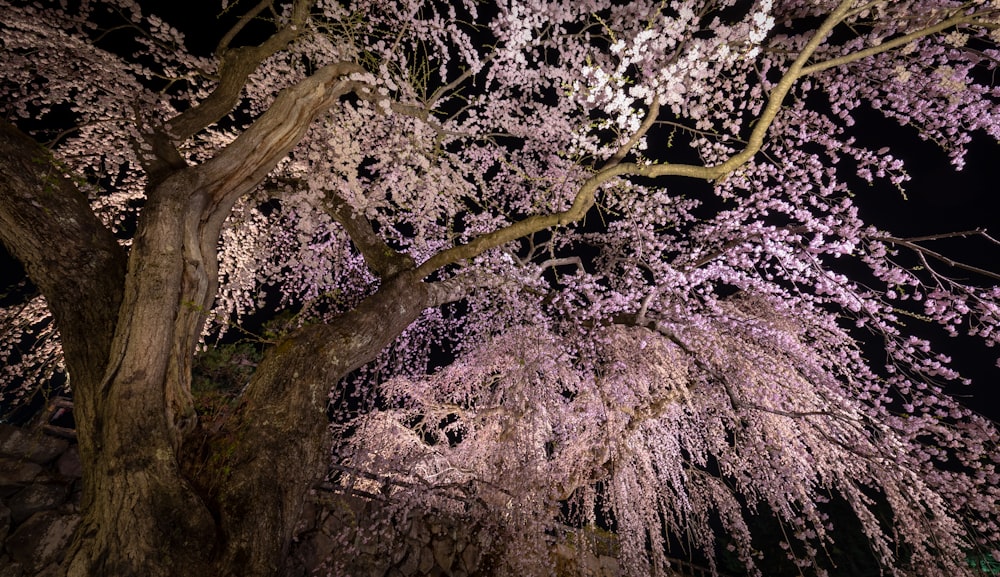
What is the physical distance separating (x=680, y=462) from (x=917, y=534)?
307 centimetres

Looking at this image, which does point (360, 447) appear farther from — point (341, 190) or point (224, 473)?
point (224, 473)

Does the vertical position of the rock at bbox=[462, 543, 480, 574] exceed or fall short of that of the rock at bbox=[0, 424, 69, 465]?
it falls short

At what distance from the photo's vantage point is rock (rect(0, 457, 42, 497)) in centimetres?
401

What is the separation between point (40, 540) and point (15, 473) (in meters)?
0.77

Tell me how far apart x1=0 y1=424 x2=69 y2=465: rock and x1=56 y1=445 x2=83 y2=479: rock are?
0.06 m

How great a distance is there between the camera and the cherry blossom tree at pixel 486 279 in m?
2.76

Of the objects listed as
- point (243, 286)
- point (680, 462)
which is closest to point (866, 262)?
point (680, 462)

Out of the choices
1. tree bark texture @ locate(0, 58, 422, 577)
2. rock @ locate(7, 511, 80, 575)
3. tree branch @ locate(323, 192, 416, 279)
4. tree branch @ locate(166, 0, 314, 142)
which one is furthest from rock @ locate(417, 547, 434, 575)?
tree branch @ locate(166, 0, 314, 142)

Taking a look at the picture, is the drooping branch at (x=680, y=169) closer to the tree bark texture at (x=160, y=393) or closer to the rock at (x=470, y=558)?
the tree bark texture at (x=160, y=393)

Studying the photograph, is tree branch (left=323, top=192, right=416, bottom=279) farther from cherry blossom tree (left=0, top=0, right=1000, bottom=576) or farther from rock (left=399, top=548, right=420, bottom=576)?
rock (left=399, top=548, right=420, bottom=576)

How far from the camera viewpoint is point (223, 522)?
2.50 meters

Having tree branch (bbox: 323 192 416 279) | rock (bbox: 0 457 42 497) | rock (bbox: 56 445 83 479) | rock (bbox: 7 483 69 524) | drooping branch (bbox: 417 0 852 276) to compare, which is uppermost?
tree branch (bbox: 323 192 416 279)

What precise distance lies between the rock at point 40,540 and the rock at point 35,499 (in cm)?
7

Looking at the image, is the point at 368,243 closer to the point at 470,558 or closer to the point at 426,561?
the point at 426,561
